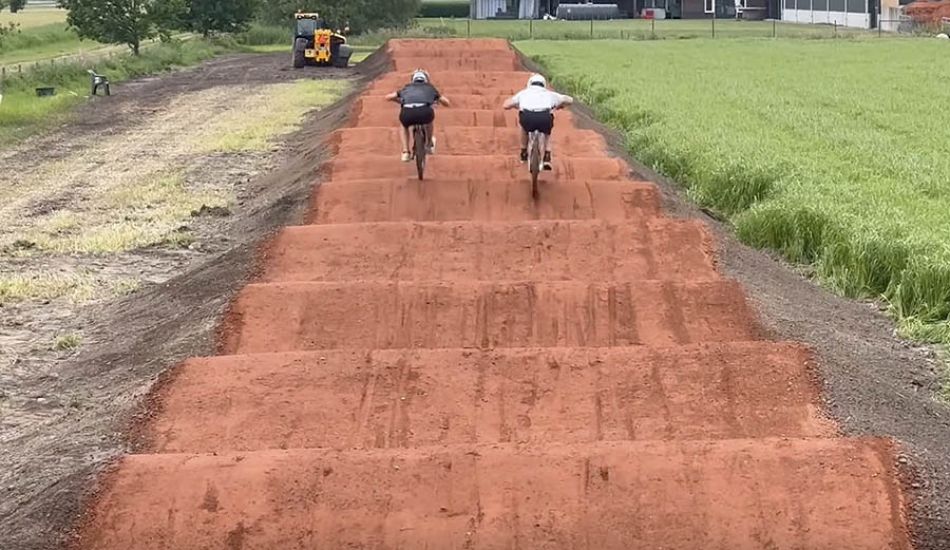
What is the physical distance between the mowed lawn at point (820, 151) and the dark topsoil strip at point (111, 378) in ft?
19.0

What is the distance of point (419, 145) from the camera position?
55.0ft

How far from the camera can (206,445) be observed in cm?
881

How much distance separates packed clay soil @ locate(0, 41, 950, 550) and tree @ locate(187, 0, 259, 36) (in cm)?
5274

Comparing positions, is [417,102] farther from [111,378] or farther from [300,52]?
[300,52]

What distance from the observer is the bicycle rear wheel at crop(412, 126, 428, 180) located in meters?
16.7

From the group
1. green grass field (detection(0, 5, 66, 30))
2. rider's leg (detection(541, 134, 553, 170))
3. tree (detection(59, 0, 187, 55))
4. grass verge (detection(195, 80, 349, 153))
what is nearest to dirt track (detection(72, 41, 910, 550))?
rider's leg (detection(541, 134, 553, 170))

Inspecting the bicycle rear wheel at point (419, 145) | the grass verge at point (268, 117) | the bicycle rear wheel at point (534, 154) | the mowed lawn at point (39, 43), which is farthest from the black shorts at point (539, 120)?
the mowed lawn at point (39, 43)

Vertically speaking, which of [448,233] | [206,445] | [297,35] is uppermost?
[297,35]

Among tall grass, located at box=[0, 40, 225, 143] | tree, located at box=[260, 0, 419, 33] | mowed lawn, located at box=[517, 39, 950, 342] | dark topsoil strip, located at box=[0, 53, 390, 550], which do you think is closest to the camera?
dark topsoil strip, located at box=[0, 53, 390, 550]

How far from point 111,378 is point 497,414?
3.38m

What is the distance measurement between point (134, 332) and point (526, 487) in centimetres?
585

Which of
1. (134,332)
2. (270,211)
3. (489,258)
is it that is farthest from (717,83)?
(134,332)

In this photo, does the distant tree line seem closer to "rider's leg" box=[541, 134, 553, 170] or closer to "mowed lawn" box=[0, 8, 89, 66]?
"mowed lawn" box=[0, 8, 89, 66]

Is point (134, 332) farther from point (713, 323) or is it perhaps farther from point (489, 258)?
point (713, 323)
